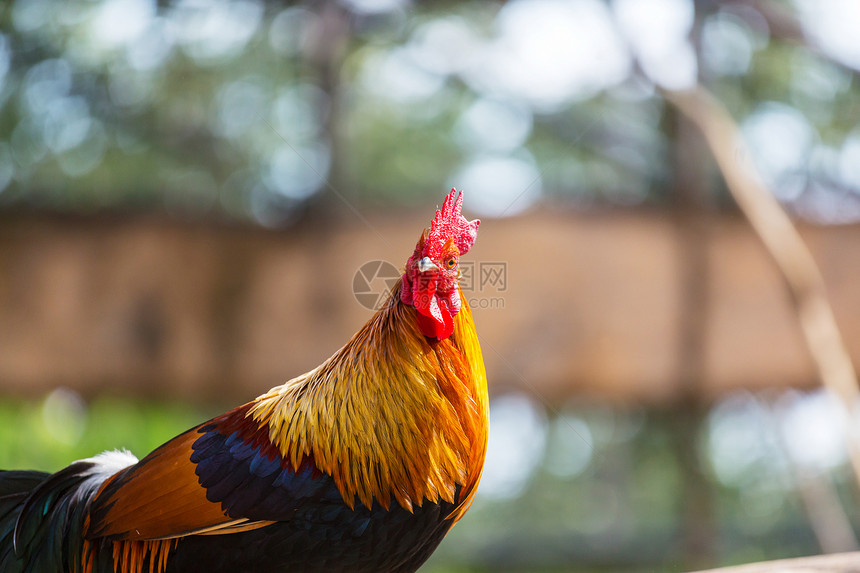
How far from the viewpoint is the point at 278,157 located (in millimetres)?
2643

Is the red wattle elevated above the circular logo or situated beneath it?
situated beneath

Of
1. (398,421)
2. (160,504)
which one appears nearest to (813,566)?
(398,421)

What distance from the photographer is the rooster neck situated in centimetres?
95

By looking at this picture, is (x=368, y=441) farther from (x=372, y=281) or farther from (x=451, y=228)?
(x=372, y=281)

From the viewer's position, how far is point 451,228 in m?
0.99

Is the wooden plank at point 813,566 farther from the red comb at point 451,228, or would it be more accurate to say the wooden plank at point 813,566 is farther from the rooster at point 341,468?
the red comb at point 451,228

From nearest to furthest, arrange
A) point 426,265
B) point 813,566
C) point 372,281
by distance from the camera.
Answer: point 426,265
point 813,566
point 372,281

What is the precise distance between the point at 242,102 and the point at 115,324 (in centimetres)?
116

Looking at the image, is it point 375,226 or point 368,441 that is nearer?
point 368,441

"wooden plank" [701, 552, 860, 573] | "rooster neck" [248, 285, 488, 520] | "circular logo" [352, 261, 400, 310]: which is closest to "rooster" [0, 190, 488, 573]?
"rooster neck" [248, 285, 488, 520]

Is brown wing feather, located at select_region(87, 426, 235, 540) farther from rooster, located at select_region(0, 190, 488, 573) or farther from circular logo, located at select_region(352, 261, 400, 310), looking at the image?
circular logo, located at select_region(352, 261, 400, 310)

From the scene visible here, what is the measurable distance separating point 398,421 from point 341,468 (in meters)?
0.11

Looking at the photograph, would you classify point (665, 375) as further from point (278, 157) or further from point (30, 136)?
point (30, 136)

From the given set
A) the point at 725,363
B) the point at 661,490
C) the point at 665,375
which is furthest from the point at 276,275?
the point at 661,490
